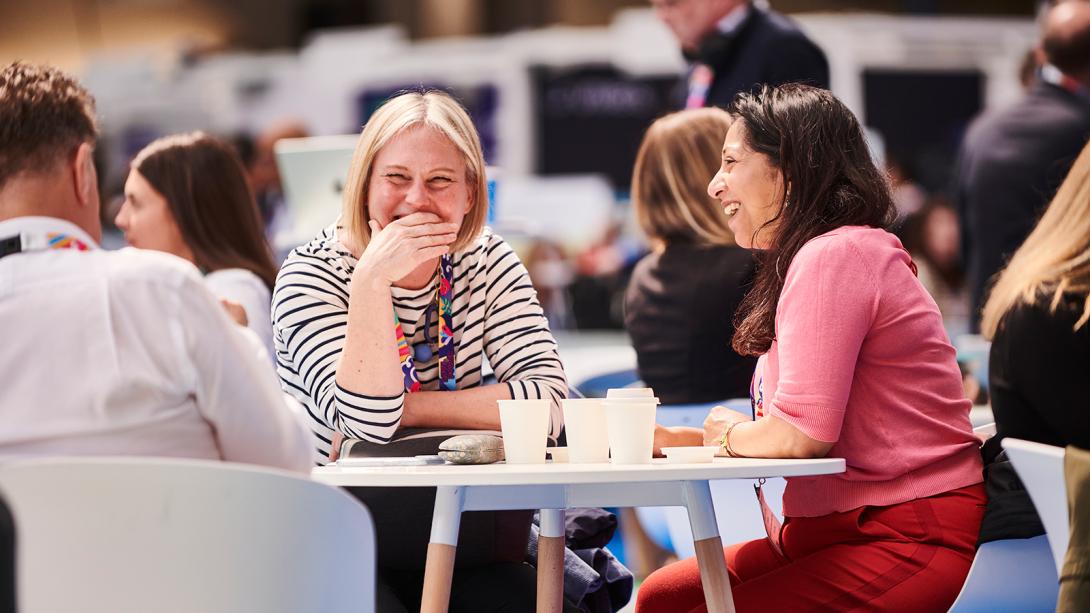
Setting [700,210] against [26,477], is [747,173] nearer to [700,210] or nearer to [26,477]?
[700,210]

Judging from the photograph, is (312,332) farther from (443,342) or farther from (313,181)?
(313,181)

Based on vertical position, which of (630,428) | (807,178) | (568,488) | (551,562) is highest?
(807,178)

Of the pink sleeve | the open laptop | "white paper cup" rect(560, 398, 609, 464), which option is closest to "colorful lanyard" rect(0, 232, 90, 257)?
"white paper cup" rect(560, 398, 609, 464)

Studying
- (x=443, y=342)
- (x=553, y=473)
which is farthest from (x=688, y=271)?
(x=553, y=473)

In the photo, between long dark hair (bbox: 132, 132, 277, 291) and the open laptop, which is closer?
long dark hair (bbox: 132, 132, 277, 291)

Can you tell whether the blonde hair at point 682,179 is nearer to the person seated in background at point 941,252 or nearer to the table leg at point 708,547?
the table leg at point 708,547

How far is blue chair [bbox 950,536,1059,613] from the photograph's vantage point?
1.84 meters

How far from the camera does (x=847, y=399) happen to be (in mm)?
1854

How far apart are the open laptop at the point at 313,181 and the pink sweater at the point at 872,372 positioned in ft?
5.93

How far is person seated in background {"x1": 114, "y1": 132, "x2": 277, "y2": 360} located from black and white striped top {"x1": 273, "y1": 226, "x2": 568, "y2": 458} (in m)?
0.93

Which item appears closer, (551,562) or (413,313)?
(551,562)

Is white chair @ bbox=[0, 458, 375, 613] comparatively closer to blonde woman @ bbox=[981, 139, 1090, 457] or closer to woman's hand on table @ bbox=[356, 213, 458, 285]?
woman's hand on table @ bbox=[356, 213, 458, 285]

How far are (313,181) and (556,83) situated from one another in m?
6.64

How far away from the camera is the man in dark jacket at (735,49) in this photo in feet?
12.3
